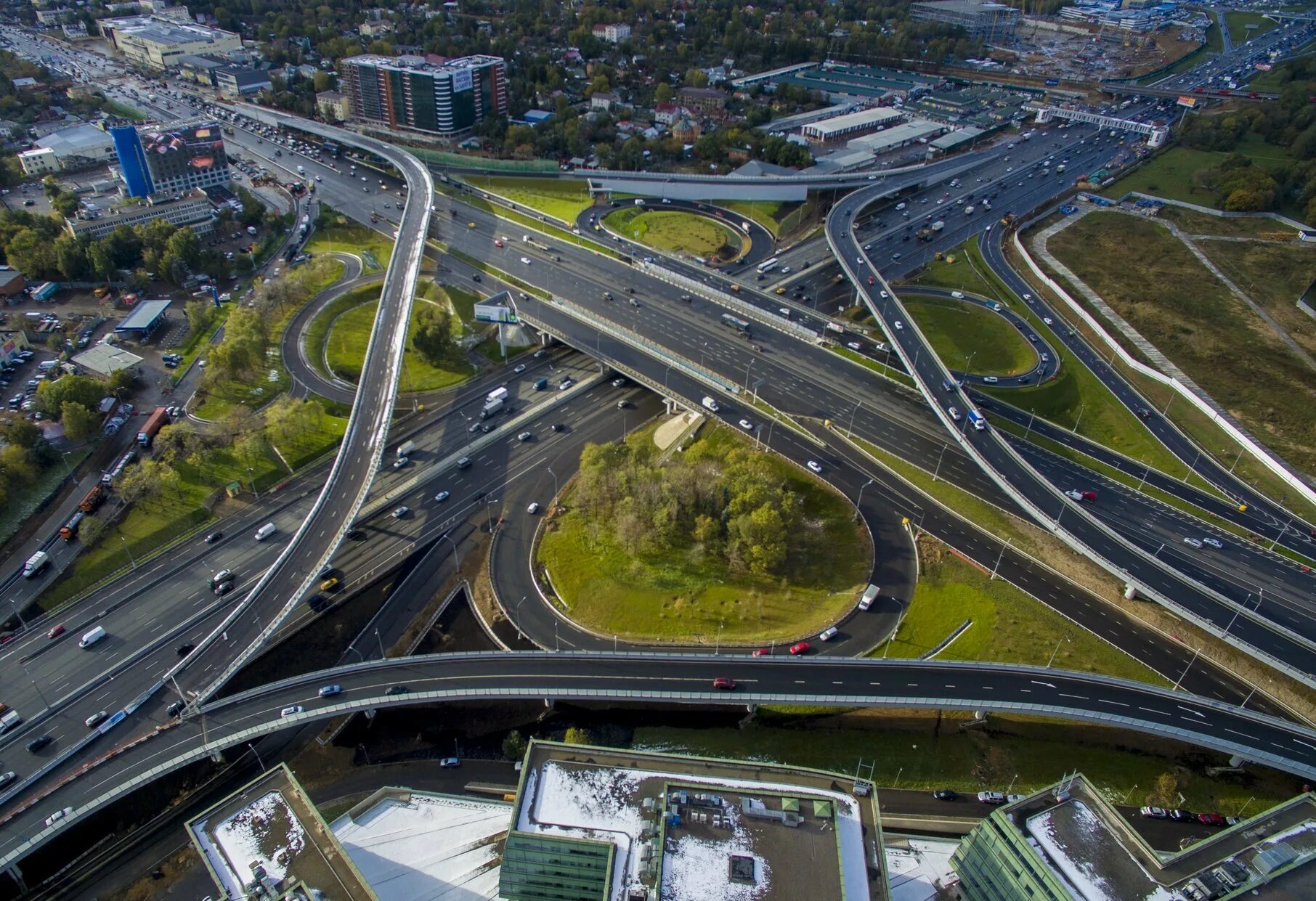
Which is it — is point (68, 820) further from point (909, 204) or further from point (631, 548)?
point (909, 204)

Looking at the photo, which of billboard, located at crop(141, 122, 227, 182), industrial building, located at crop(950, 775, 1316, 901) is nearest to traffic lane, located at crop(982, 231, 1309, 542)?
industrial building, located at crop(950, 775, 1316, 901)

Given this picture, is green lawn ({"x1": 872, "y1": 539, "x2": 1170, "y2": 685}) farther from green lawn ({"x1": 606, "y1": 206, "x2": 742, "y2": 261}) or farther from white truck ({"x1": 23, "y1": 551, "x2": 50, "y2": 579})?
white truck ({"x1": 23, "y1": 551, "x2": 50, "y2": 579})

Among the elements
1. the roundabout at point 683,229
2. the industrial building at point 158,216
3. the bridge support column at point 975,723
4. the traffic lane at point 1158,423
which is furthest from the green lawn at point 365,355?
the traffic lane at point 1158,423

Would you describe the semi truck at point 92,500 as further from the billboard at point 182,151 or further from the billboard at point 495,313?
the billboard at point 182,151

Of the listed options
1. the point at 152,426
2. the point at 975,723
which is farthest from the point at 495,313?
the point at 975,723

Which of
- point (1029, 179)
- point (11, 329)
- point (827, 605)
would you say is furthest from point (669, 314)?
point (1029, 179)

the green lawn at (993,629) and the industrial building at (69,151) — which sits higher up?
the industrial building at (69,151)
